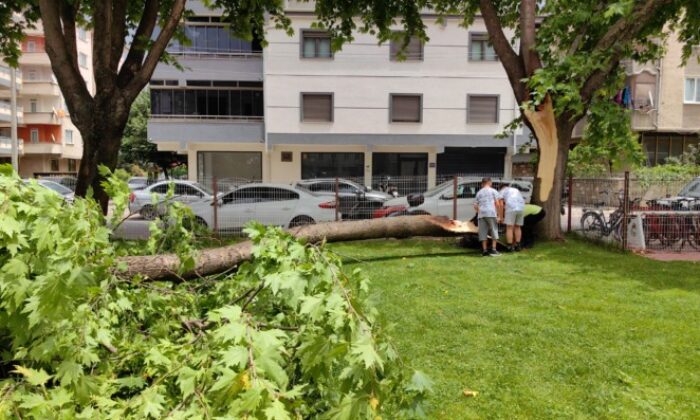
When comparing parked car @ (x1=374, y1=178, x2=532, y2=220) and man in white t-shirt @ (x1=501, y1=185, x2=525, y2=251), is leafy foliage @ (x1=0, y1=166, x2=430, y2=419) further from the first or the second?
parked car @ (x1=374, y1=178, x2=532, y2=220)

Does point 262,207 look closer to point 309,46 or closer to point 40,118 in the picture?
point 309,46

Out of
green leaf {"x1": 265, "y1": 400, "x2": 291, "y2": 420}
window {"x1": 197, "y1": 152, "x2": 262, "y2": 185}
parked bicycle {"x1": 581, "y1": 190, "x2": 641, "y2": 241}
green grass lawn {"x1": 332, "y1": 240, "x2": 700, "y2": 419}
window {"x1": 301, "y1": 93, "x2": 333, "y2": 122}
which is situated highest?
window {"x1": 301, "y1": 93, "x2": 333, "y2": 122}

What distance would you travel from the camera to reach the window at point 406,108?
25969mm

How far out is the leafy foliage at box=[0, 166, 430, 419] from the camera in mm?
1748

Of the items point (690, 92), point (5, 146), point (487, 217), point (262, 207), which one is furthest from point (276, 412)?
point (5, 146)

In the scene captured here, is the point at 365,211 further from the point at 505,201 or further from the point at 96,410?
the point at 96,410

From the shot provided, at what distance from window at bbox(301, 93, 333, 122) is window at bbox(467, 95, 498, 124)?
22.0ft

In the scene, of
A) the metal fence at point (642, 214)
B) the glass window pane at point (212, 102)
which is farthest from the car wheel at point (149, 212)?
the glass window pane at point (212, 102)

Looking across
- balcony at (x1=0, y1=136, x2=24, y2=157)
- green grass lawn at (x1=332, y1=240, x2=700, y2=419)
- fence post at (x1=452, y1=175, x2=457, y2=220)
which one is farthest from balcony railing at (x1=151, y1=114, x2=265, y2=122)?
balcony at (x1=0, y1=136, x2=24, y2=157)

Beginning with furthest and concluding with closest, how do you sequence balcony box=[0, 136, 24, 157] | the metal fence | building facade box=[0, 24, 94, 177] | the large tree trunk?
building facade box=[0, 24, 94, 177]
balcony box=[0, 136, 24, 157]
the large tree trunk
the metal fence

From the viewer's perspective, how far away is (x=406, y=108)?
26016 millimetres

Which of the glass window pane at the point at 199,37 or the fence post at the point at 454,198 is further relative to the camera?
the glass window pane at the point at 199,37

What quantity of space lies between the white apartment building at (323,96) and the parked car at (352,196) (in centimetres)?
1081

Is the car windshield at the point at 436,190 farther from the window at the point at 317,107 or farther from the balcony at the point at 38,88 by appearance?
the balcony at the point at 38,88
